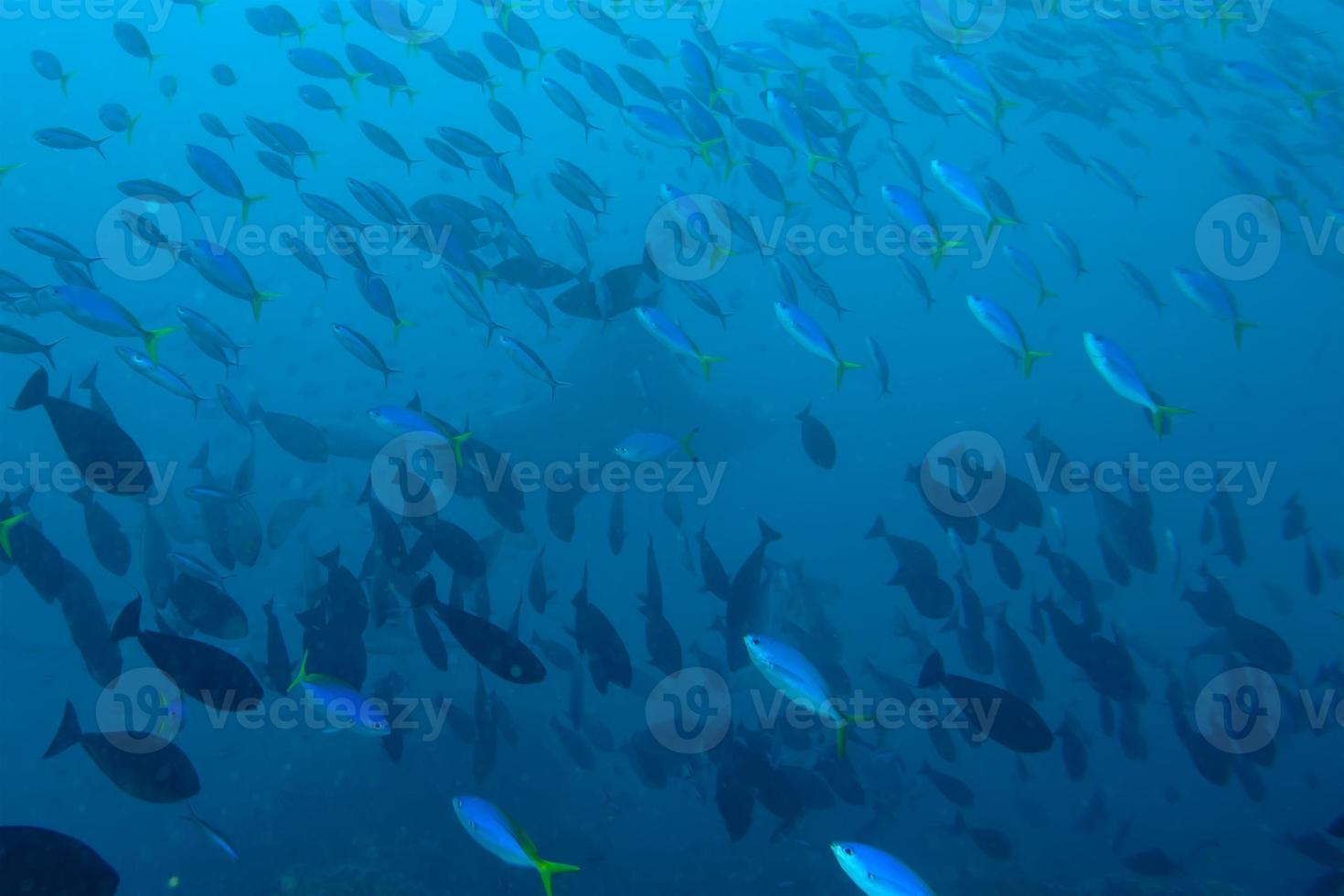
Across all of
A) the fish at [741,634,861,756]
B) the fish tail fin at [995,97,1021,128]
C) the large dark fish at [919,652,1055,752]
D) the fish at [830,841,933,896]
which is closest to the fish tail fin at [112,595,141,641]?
the fish at [741,634,861,756]

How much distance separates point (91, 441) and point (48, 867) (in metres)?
1.98

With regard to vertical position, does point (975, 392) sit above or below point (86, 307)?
below

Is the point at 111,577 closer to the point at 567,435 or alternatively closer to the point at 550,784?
the point at 567,435

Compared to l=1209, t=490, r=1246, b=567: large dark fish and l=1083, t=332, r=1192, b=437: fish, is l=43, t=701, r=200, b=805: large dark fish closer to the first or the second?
l=1083, t=332, r=1192, b=437: fish

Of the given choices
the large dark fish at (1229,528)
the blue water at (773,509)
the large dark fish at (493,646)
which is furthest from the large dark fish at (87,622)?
the large dark fish at (1229,528)

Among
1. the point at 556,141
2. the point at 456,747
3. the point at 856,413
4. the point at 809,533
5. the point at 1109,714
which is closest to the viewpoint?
the point at 1109,714

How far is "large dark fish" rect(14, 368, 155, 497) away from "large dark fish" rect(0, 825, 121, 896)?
5.49ft

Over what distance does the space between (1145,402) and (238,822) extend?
534 inches

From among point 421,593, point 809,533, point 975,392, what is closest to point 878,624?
point 809,533

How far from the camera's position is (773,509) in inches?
940

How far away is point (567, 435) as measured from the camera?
1543cm

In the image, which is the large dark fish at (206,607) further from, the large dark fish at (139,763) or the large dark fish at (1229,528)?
the large dark fish at (1229,528)

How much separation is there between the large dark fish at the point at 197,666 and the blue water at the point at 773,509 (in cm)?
90

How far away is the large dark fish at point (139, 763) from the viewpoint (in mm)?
2938
